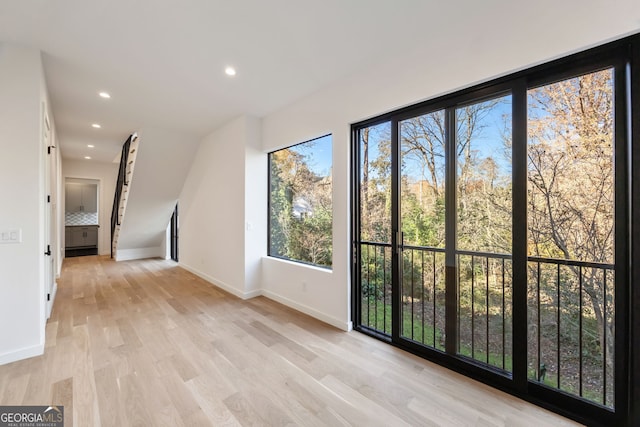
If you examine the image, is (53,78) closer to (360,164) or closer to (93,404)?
(93,404)

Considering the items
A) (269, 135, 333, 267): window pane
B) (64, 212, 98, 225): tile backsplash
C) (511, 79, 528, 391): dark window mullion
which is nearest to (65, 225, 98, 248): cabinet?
(64, 212, 98, 225): tile backsplash

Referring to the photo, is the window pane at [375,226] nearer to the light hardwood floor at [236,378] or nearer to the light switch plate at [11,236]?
the light hardwood floor at [236,378]

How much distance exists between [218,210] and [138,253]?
4158 millimetres

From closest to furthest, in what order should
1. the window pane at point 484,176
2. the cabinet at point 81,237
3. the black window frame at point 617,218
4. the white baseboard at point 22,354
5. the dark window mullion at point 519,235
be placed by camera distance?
the black window frame at point 617,218 → the dark window mullion at point 519,235 → the window pane at point 484,176 → the white baseboard at point 22,354 → the cabinet at point 81,237

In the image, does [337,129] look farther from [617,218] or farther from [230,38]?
[617,218]

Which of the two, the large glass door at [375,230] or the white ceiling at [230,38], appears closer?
the white ceiling at [230,38]

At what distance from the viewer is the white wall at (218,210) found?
3994 millimetres

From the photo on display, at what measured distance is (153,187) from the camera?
5.46 metres

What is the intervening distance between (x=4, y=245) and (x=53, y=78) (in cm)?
191

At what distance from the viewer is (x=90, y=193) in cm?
818

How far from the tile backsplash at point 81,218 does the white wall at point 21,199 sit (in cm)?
725

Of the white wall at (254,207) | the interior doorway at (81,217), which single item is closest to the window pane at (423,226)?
the white wall at (254,207)

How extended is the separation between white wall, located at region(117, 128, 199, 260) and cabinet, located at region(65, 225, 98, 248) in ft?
7.16

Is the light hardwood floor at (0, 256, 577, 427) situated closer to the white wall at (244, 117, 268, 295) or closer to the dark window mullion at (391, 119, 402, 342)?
the dark window mullion at (391, 119, 402, 342)
